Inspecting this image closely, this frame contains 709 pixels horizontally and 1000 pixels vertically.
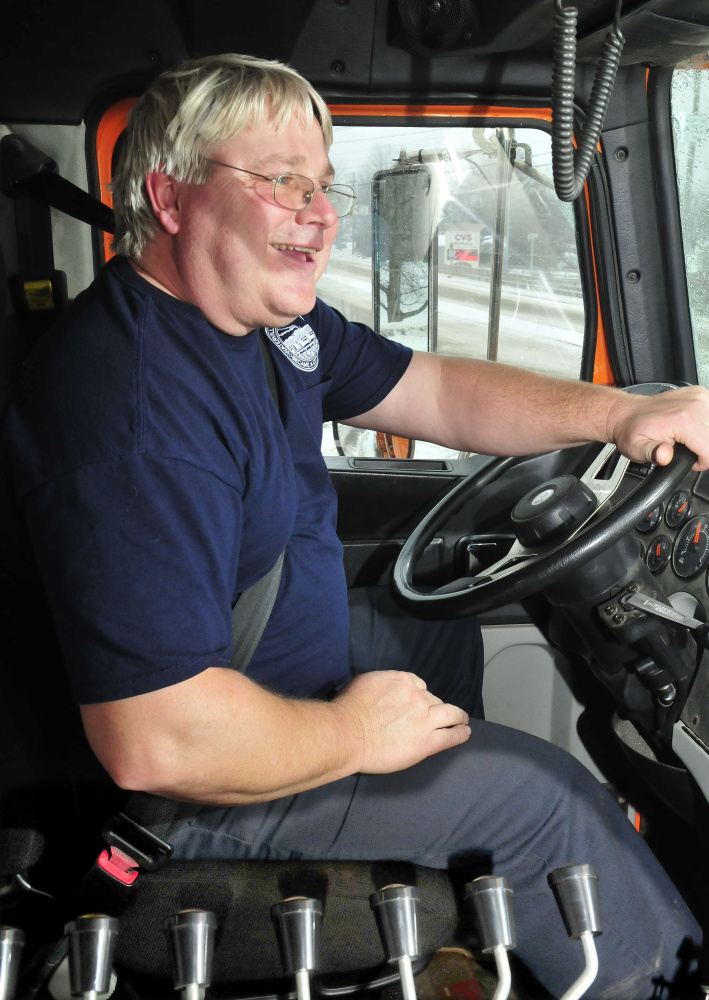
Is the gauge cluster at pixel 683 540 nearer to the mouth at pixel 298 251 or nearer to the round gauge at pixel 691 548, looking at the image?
the round gauge at pixel 691 548

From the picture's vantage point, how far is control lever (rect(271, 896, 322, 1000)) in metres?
0.81

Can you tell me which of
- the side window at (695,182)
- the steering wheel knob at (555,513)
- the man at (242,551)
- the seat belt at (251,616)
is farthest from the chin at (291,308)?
the side window at (695,182)

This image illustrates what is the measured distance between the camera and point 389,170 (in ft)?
6.71

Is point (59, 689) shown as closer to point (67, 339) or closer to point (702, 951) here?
point (67, 339)

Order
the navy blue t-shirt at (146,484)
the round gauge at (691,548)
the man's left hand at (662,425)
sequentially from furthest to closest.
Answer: the round gauge at (691,548) < the man's left hand at (662,425) < the navy blue t-shirt at (146,484)

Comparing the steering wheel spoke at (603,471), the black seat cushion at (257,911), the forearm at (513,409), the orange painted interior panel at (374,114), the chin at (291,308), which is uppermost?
the orange painted interior panel at (374,114)

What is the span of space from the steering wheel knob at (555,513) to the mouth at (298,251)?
1.69 feet

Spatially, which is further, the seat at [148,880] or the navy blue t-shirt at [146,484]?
the seat at [148,880]

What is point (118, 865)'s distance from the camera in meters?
1.05

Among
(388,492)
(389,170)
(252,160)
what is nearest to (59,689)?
(252,160)

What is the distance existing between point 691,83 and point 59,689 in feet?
5.68

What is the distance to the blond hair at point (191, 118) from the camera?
1.15 meters

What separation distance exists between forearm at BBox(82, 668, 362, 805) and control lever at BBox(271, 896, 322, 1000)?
0.18 meters

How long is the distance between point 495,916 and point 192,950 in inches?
11.6
